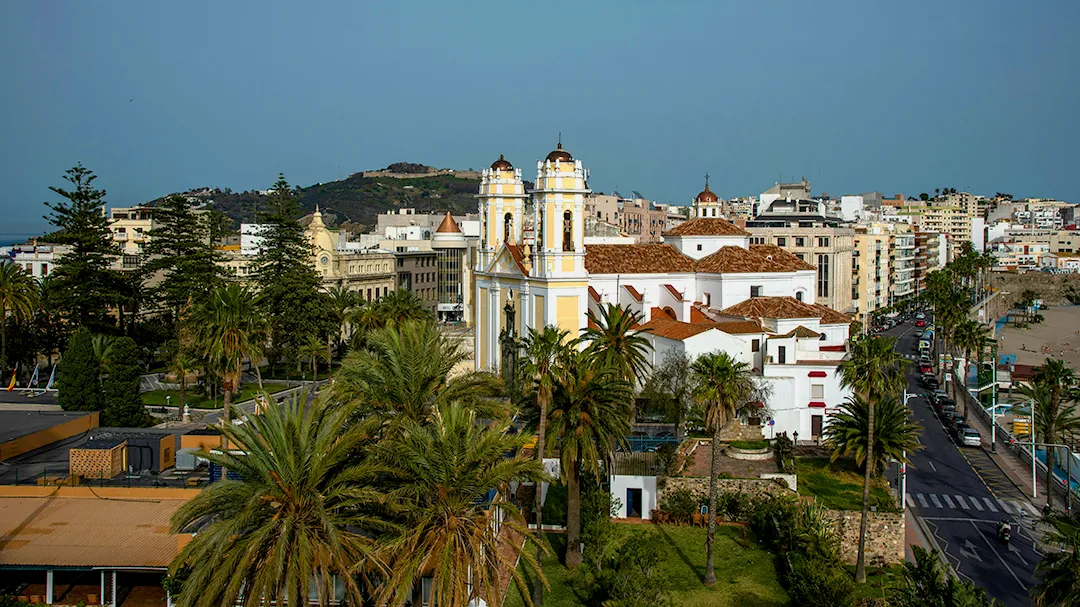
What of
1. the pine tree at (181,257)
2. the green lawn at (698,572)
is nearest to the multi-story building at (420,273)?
the pine tree at (181,257)

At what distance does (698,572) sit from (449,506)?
425 inches

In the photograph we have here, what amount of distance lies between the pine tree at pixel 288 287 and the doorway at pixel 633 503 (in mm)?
26929

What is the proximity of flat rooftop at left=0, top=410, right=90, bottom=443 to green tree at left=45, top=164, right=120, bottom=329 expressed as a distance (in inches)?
546

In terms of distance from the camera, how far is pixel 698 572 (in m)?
26.0

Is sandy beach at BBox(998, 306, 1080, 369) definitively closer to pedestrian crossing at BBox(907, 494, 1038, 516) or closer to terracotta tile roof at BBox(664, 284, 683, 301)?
terracotta tile roof at BBox(664, 284, 683, 301)

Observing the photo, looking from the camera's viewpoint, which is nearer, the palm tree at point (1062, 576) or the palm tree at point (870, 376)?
the palm tree at point (1062, 576)

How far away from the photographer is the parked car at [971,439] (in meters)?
43.9

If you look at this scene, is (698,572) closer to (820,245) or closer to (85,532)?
(85,532)

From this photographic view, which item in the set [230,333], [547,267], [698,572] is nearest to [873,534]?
[698,572]

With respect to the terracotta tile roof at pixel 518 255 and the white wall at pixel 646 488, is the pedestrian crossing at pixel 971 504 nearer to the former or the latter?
the white wall at pixel 646 488

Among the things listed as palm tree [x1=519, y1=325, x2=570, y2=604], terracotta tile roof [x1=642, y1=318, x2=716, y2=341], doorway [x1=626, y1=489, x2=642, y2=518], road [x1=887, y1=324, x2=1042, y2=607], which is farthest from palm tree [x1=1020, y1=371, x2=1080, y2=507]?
palm tree [x1=519, y1=325, x2=570, y2=604]

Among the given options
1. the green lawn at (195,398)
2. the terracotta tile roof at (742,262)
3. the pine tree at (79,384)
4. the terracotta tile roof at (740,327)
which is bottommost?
the green lawn at (195,398)

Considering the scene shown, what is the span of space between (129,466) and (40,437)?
15.3 feet

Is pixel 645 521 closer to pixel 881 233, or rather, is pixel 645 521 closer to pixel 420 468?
pixel 420 468
